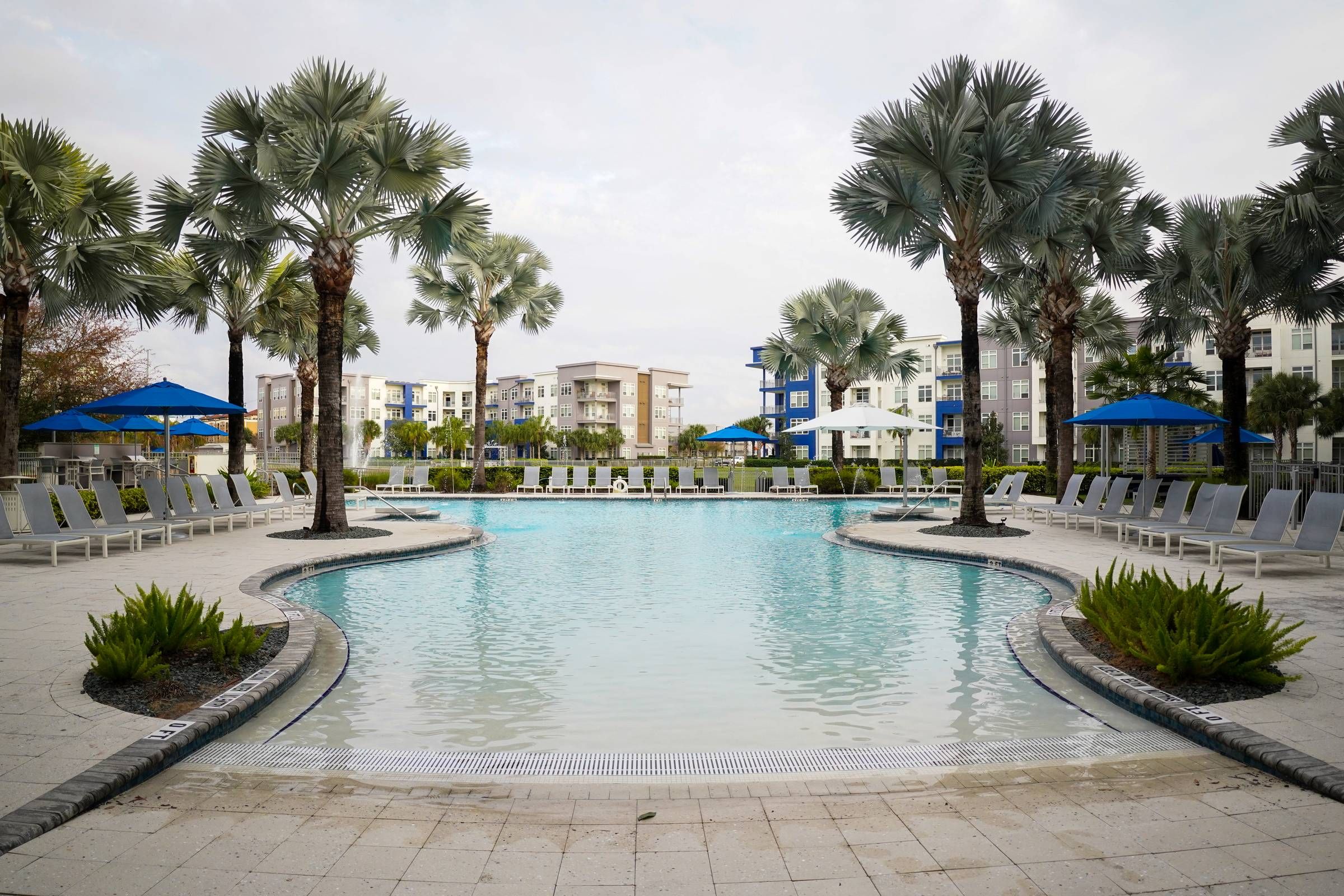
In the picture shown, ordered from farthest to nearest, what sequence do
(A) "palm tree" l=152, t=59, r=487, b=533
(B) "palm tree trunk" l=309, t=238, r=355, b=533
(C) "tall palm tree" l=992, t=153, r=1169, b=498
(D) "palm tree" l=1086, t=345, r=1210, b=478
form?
(D) "palm tree" l=1086, t=345, r=1210, b=478, (C) "tall palm tree" l=992, t=153, r=1169, b=498, (B) "palm tree trunk" l=309, t=238, r=355, b=533, (A) "palm tree" l=152, t=59, r=487, b=533

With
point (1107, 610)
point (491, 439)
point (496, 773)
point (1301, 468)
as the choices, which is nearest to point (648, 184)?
point (1301, 468)

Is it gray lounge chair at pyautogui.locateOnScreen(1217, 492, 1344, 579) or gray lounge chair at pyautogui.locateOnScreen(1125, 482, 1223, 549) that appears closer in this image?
gray lounge chair at pyautogui.locateOnScreen(1217, 492, 1344, 579)

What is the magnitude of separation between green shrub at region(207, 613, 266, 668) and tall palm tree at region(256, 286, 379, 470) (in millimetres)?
18671

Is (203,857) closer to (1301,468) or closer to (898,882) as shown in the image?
(898,882)

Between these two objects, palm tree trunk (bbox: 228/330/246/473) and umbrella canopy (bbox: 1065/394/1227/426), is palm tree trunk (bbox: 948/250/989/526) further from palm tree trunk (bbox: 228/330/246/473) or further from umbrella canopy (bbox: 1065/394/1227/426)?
palm tree trunk (bbox: 228/330/246/473)

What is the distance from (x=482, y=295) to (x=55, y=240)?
13.7m

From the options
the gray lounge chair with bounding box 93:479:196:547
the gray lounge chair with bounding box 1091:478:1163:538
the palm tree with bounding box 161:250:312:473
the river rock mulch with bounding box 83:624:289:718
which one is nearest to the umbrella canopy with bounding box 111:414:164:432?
the palm tree with bounding box 161:250:312:473

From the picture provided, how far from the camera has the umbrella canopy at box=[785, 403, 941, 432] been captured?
2017 centimetres

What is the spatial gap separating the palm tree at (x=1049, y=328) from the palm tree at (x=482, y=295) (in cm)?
1407

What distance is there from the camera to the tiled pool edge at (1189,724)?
12.6 feet

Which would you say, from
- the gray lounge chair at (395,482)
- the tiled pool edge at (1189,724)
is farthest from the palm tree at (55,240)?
the tiled pool edge at (1189,724)

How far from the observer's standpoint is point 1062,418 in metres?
18.7

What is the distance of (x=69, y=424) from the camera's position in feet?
68.3

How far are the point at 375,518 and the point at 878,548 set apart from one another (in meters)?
11.3
